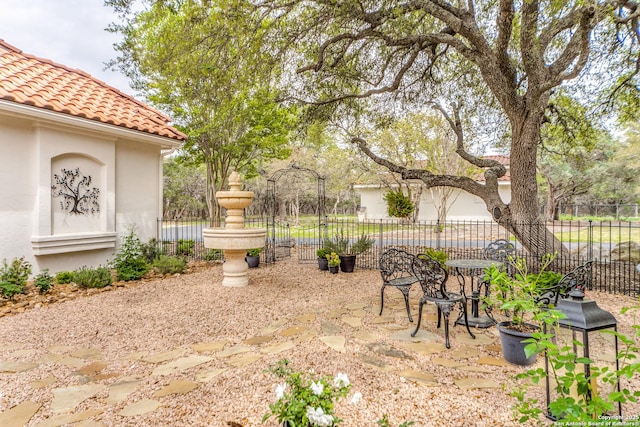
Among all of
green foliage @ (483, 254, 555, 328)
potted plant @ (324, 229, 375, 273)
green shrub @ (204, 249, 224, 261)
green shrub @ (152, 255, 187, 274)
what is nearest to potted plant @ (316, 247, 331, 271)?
potted plant @ (324, 229, 375, 273)

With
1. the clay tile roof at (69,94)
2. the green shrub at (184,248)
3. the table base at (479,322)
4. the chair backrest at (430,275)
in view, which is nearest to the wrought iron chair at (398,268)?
the chair backrest at (430,275)

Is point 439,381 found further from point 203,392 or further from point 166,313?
point 166,313

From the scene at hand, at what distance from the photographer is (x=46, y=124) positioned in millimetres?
6262

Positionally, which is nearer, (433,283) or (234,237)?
(433,283)

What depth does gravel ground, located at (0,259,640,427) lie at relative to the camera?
2.58m

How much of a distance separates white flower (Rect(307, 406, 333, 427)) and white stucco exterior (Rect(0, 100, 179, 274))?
6.89 m

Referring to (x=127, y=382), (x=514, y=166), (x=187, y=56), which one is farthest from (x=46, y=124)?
(x=514, y=166)

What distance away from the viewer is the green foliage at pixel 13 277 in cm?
536

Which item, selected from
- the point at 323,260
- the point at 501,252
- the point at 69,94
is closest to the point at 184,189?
the point at 69,94

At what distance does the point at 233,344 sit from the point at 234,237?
269cm

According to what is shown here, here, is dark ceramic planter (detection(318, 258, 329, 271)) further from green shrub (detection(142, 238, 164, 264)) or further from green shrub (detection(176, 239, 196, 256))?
green shrub (detection(176, 239, 196, 256))

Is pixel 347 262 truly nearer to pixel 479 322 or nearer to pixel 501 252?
pixel 501 252

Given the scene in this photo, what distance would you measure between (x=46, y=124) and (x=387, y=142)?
14086mm

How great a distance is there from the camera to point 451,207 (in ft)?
77.4
